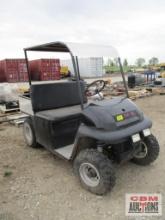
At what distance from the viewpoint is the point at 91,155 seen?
6.88ft

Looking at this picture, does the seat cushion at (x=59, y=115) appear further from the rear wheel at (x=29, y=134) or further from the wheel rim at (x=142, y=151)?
the wheel rim at (x=142, y=151)

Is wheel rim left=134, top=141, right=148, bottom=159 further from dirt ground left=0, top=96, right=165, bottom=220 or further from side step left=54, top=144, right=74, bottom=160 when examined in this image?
side step left=54, top=144, right=74, bottom=160

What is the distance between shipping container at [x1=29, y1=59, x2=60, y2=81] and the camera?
40.3 ft

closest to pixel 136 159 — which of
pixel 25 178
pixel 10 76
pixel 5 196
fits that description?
pixel 25 178

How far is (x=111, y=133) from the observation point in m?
1.99

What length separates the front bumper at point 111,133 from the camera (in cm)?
194

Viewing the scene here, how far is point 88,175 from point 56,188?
1.36 ft

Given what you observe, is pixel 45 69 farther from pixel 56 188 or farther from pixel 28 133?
pixel 56 188

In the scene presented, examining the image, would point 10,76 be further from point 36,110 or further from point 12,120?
point 36,110

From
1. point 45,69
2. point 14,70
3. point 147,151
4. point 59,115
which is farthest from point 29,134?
point 45,69

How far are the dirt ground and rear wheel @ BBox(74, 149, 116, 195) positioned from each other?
0.11 m

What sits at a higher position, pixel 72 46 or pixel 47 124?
pixel 72 46

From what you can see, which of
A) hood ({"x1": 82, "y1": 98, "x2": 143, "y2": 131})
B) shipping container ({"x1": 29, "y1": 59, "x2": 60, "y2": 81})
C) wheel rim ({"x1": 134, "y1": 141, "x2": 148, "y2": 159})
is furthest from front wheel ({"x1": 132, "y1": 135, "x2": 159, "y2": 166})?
shipping container ({"x1": 29, "y1": 59, "x2": 60, "y2": 81})

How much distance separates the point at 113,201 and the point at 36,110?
1.69 metres
